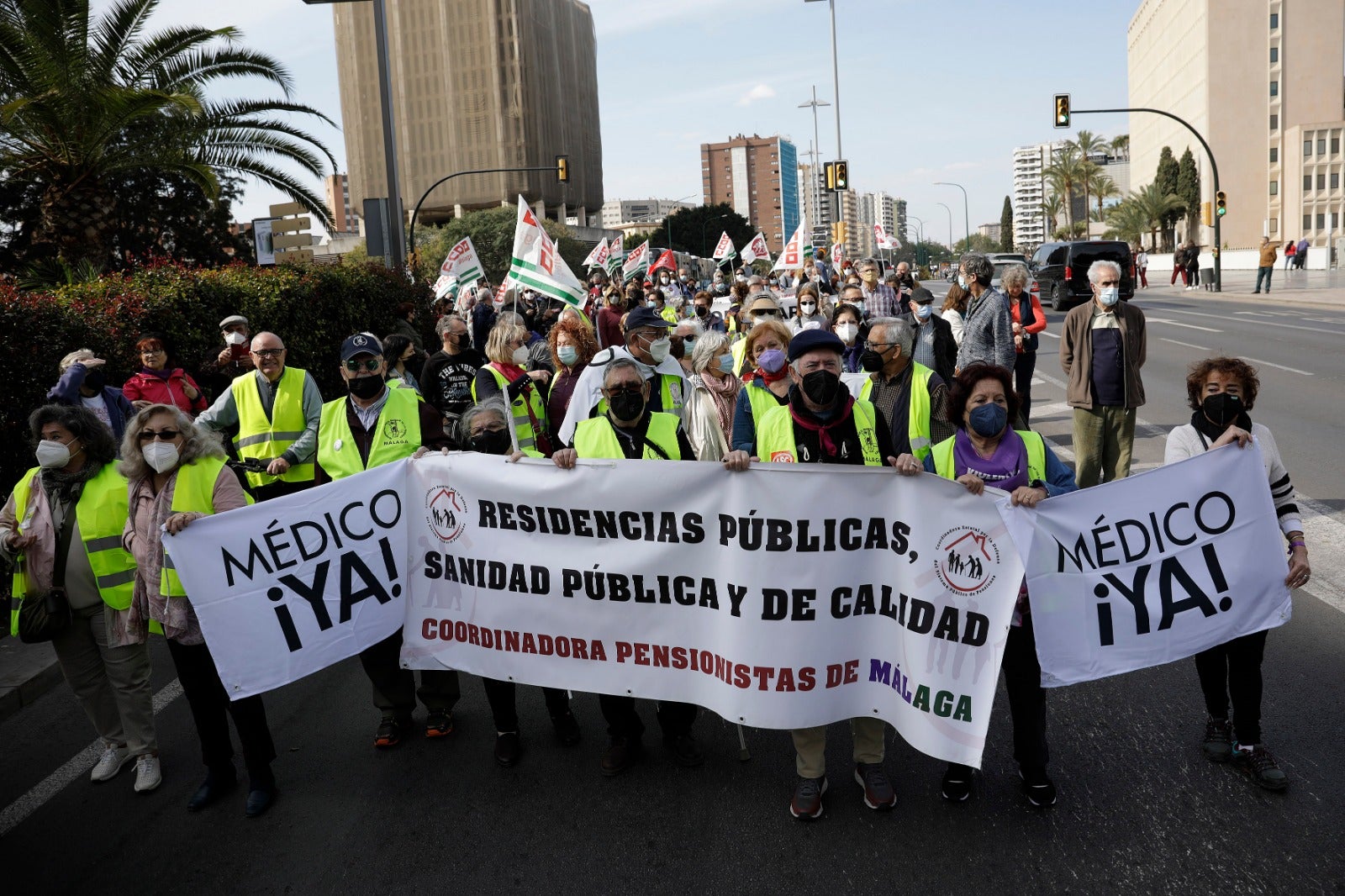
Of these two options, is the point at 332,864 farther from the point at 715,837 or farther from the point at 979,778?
the point at 979,778

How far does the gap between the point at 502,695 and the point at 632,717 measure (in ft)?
1.97

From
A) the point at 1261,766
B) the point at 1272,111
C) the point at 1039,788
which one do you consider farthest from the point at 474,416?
the point at 1272,111

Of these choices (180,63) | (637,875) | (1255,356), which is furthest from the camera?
(1255,356)

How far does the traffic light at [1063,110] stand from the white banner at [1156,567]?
32.5 meters

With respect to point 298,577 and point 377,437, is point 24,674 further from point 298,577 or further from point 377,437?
point 377,437

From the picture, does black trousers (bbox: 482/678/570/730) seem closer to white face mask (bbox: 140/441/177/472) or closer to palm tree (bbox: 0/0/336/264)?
white face mask (bbox: 140/441/177/472)

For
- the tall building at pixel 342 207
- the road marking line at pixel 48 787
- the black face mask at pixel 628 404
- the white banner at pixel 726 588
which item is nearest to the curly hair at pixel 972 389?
the white banner at pixel 726 588

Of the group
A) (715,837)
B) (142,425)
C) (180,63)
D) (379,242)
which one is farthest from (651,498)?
(379,242)

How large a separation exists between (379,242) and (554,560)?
1511cm

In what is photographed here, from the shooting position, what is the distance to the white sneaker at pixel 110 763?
504cm

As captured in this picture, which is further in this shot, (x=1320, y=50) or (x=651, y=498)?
(x=1320, y=50)

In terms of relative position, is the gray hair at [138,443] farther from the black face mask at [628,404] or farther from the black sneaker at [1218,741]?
the black sneaker at [1218,741]

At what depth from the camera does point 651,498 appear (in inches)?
177

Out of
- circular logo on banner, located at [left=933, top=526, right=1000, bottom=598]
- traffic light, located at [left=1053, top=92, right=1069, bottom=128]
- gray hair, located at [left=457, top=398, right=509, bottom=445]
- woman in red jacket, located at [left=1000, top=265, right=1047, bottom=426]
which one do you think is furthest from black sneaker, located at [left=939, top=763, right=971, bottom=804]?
traffic light, located at [left=1053, top=92, right=1069, bottom=128]
